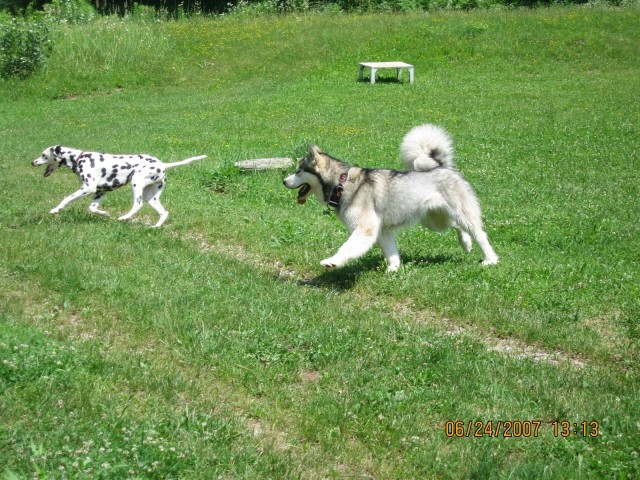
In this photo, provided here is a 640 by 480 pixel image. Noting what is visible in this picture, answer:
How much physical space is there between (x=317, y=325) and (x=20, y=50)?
27173mm

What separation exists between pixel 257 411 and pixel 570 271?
5.00 metres

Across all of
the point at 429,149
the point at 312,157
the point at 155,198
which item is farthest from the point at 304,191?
the point at 155,198

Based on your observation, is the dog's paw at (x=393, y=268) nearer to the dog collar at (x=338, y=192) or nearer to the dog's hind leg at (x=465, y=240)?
the dog collar at (x=338, y=192)

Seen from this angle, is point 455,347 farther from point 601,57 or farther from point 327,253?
point 601,57

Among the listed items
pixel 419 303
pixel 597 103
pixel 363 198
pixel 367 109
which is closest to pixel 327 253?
pixel 363 198

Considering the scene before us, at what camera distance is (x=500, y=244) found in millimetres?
11078

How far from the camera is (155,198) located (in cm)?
1261

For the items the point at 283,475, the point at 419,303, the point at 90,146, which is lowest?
the point at 90,146

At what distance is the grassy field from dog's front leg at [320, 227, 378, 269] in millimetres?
365

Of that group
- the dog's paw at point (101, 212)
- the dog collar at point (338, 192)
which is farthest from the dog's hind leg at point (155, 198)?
the dog collar at point (338, 192)

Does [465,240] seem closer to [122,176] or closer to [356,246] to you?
[356,246]

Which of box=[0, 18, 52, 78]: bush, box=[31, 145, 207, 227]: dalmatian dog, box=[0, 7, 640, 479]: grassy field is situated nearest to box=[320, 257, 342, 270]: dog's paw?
box=[0, 7, 640, 479]: grassy field

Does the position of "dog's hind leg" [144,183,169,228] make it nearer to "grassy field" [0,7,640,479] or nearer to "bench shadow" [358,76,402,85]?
"grassy field" [0,7,640,479]

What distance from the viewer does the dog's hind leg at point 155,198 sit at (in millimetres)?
Answer: 12422
